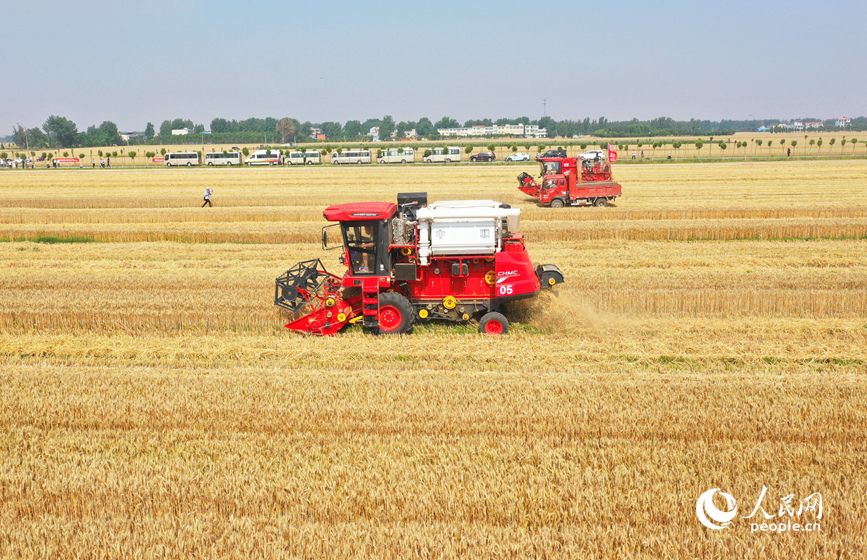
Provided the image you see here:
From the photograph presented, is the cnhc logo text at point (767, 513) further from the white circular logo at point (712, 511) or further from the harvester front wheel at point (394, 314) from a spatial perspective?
the harvester front wheel at point (394, 314)

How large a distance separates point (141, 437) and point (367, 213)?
18.2ft

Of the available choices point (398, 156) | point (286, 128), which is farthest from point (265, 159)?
point (286, 128)

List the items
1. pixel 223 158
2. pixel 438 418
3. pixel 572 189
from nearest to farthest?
pixel 438 418 < pixel 572 189 < pixel 223 158

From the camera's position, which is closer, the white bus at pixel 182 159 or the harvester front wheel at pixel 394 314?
the harvester front wheel at pixel 394 314

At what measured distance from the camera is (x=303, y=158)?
2872 inches

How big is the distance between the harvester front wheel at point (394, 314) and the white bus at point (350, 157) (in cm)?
6074

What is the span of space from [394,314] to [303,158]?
62.7 metres

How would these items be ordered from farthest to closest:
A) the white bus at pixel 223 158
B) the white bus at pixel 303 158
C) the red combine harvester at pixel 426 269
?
the white bus at pixel 303 158
the white bus at pixel 223 158
the red combine harvester at pixel 426 269

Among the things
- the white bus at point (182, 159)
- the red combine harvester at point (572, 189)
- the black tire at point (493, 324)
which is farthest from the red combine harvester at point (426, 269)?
the white bus at point (182, 159)

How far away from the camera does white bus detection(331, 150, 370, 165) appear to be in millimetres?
72125

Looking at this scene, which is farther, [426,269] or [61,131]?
[61,131]

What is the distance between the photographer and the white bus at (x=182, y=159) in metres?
71.2

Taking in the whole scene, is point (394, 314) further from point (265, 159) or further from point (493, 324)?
point (265, 159)

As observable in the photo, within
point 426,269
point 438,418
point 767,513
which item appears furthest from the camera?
point 426,269
